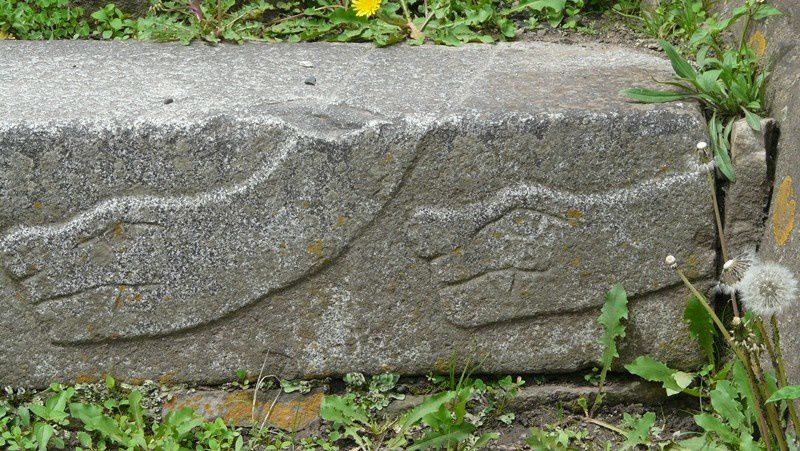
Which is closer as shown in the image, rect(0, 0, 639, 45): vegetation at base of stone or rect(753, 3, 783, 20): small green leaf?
rect(753, 3, 783, 20): small green leaf

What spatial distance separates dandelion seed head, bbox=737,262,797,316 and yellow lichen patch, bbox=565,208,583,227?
425 mm

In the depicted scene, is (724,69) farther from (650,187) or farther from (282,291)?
(282,291)

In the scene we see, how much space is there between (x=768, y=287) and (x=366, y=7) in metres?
1.26

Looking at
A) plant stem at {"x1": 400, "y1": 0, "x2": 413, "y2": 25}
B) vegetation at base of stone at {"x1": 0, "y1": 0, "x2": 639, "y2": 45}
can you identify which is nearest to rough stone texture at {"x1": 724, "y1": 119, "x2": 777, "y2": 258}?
vegetation at base of stone at {"x1": 0, "y1": 0, "x2": 639, "y2": 45}

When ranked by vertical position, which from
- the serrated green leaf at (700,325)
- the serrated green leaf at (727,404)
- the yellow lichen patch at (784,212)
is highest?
the yellow lichen patch at (784,212)

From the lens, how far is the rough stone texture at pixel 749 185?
7.22 feet

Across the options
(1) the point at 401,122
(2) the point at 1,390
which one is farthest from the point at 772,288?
(2) the point at 1,390

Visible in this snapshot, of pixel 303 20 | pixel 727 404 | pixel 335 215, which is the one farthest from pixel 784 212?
pixel 303 20

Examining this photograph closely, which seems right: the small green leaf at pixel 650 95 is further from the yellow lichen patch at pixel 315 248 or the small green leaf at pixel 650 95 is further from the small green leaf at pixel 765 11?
the yellow lichen patch at pixel 315 248

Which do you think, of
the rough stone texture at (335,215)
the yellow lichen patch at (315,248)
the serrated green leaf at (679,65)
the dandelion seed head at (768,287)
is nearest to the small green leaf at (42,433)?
the rough stone texture at (335,215)

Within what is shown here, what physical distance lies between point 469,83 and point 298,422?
2.95 ft

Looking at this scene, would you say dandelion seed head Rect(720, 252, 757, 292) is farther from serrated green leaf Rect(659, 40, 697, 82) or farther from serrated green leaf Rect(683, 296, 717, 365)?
serrated green leaf Rect(659, 40, 697, 82)

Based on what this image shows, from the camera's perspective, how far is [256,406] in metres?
2.40

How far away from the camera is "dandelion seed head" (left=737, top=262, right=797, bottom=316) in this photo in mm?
1855
